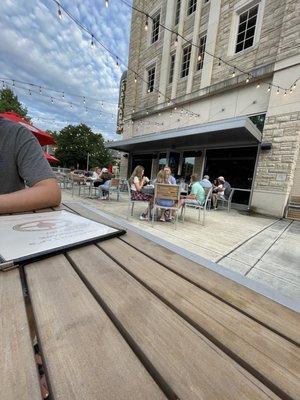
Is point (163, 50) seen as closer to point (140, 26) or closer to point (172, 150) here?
point (140, 26)

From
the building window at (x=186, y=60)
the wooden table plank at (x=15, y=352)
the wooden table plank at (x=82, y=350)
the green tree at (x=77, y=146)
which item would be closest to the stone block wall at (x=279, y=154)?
the building window at (x=186, y=60)

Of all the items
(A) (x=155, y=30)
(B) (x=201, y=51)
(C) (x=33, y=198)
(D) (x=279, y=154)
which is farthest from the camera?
(A) (x=155, y=30)

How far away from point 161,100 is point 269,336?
42.0ft

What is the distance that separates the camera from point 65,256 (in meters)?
0.84

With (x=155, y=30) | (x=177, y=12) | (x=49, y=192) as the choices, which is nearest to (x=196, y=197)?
(x=49, y=192)

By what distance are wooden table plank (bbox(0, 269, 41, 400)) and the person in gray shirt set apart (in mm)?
825

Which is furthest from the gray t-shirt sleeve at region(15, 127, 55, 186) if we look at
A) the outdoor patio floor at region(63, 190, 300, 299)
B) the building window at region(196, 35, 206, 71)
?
the building window at region(196, 35, 206, 71)

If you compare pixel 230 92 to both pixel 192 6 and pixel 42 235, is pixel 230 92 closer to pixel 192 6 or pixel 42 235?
pixel 192 6

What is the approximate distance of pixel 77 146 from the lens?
38594mm

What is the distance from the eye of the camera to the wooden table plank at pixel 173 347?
38 centimetres

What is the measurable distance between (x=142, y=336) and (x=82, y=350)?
13 centimetres

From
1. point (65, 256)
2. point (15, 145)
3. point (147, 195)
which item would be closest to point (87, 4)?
point (147, 195)

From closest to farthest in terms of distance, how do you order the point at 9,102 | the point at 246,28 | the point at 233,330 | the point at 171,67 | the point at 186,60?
the point at 233,330 → the point at 246,28 → the point at 186,60 → the point at 171,67 → the point at 9,102

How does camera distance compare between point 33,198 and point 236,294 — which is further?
point 33,198
